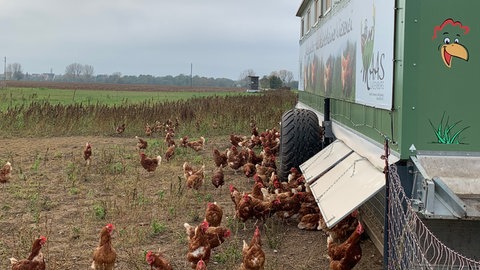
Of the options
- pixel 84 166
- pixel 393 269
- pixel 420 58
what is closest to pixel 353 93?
pixel 420 58

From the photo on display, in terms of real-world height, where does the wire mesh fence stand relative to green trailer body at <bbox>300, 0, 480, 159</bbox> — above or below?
below

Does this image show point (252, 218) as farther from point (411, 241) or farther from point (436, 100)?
point (436, 100)

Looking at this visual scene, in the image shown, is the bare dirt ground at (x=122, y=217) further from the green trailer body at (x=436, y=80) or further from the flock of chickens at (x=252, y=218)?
the green trailer body at (x=436, y=80)

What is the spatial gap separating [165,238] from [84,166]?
4.60 m

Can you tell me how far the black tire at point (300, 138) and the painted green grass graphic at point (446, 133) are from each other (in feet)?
11.9

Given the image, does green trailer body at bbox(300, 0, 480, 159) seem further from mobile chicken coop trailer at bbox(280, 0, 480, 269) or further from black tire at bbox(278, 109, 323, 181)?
black tire at bbox(278, 109, 323, 181)

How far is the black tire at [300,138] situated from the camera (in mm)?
6867

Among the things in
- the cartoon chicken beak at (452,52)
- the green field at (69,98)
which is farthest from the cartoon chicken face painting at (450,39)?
the green field at (69,98)

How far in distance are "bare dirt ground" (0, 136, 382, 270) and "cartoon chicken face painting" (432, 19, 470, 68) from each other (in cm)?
226

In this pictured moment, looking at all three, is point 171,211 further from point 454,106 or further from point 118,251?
point 454,106

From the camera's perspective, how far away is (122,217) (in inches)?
241

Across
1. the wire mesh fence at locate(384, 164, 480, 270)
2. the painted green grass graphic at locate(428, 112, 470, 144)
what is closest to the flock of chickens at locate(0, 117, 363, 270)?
the wire mesh fence at locate(384, 164, 480, 270)

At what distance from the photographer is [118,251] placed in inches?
198

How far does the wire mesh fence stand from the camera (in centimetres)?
302
